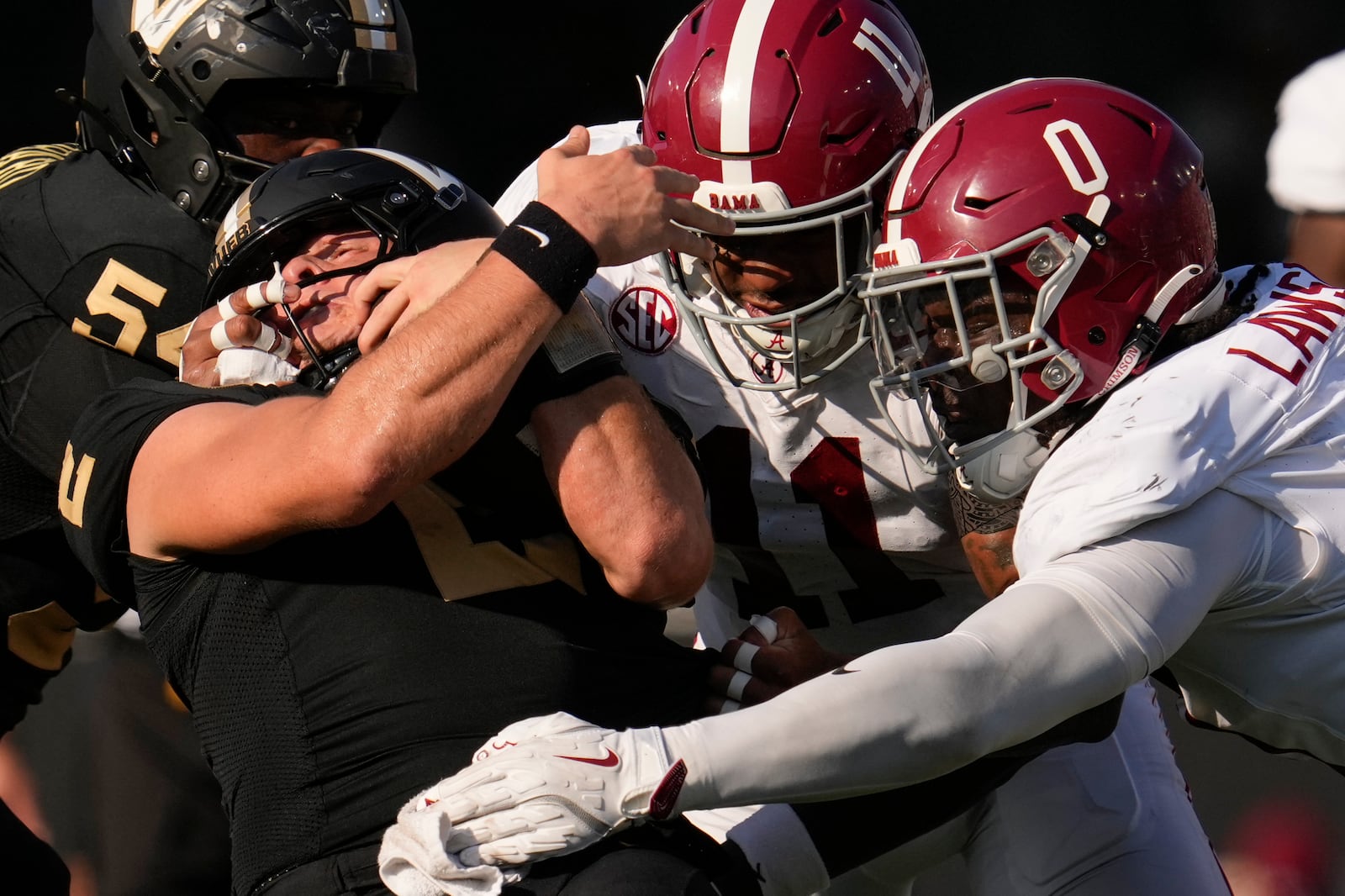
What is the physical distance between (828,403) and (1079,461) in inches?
28.6

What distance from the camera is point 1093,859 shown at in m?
2.36

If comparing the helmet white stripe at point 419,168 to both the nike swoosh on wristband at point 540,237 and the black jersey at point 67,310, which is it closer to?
the nike swoosh on wristband at point 540,237

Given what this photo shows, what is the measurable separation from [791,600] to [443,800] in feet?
4.16

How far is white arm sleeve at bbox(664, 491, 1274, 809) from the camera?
161 centimetres

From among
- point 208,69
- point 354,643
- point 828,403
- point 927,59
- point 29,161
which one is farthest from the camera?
point 927,59

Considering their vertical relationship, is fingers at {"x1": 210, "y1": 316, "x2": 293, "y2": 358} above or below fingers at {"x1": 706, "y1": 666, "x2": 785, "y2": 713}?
above

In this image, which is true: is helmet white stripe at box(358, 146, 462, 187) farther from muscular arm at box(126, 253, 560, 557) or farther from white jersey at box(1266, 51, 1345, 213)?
white jersey at box(1266, 51, 1345, 213)

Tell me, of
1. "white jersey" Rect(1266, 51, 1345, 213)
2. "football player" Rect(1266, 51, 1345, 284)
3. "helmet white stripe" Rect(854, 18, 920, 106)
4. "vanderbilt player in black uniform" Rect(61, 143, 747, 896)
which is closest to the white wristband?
"vanderbilt player in black uniform" Rect(61, 143, 747, 896)

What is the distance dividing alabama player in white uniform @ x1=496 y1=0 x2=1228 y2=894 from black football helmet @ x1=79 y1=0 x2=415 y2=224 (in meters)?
0.72

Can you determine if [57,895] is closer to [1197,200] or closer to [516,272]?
[516,272]

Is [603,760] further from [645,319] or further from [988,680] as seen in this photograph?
[645,319]

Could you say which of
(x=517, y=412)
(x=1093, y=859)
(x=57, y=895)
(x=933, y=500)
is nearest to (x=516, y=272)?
(x=517, y=412)

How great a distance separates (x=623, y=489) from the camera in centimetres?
189

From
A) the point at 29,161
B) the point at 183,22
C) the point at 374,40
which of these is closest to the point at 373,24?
the point at 374,40
